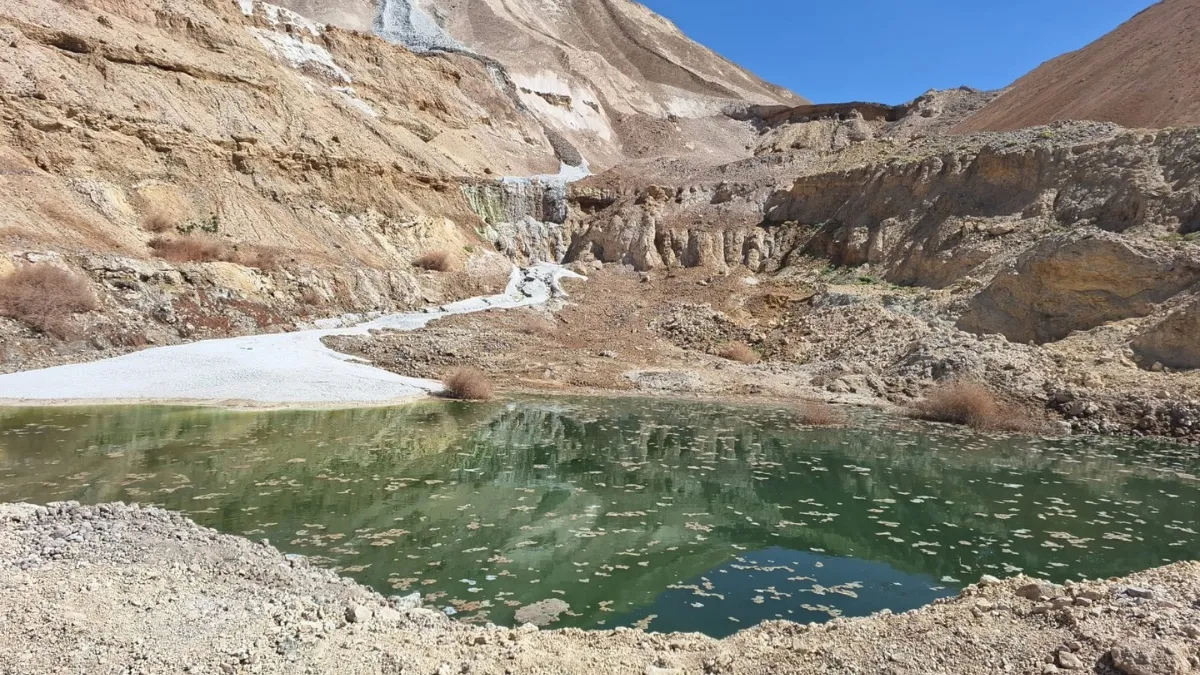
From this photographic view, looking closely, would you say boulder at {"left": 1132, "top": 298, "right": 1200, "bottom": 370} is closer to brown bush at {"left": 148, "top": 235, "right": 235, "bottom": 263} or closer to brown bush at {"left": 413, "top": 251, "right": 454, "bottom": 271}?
brown bush at {"left": 413, "top": 251, "right": 454, "bottom": 271}

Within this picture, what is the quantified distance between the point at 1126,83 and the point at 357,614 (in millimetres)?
47184

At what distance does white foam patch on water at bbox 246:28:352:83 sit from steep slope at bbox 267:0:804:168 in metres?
16.6

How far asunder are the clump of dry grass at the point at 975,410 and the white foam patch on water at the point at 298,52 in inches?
1491

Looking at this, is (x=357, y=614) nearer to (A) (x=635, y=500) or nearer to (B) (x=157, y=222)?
(A) (x=635, y=500)

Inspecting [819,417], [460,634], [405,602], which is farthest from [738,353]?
[460,634]

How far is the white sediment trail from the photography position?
53.6ft

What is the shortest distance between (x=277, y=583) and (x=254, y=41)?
37.9 m

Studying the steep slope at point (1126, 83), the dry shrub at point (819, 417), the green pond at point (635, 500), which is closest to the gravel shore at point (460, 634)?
the green pond at point (635, 500)

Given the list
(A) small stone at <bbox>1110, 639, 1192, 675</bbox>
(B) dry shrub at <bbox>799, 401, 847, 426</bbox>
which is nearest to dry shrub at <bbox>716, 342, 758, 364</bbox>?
(B) dry shrub at <bbox>799, 401, 847, 426</bbox>

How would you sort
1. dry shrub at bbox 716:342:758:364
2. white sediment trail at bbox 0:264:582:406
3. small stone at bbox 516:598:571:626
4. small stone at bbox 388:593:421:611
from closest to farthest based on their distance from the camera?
small stone at bbox 388:593:421:611 < small stone at bbox 516:598:571:626 < white sediment trail at bbox 0:264:582:406 < dry shrub at bbox 716:342:758:364

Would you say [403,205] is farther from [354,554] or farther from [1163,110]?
[1163,110]

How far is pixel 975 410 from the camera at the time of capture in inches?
704

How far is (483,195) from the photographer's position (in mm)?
39156

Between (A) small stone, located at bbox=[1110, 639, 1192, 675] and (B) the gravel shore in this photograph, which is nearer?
(A) small stone, located at bbox=[1110, 639, 1192, 675]
